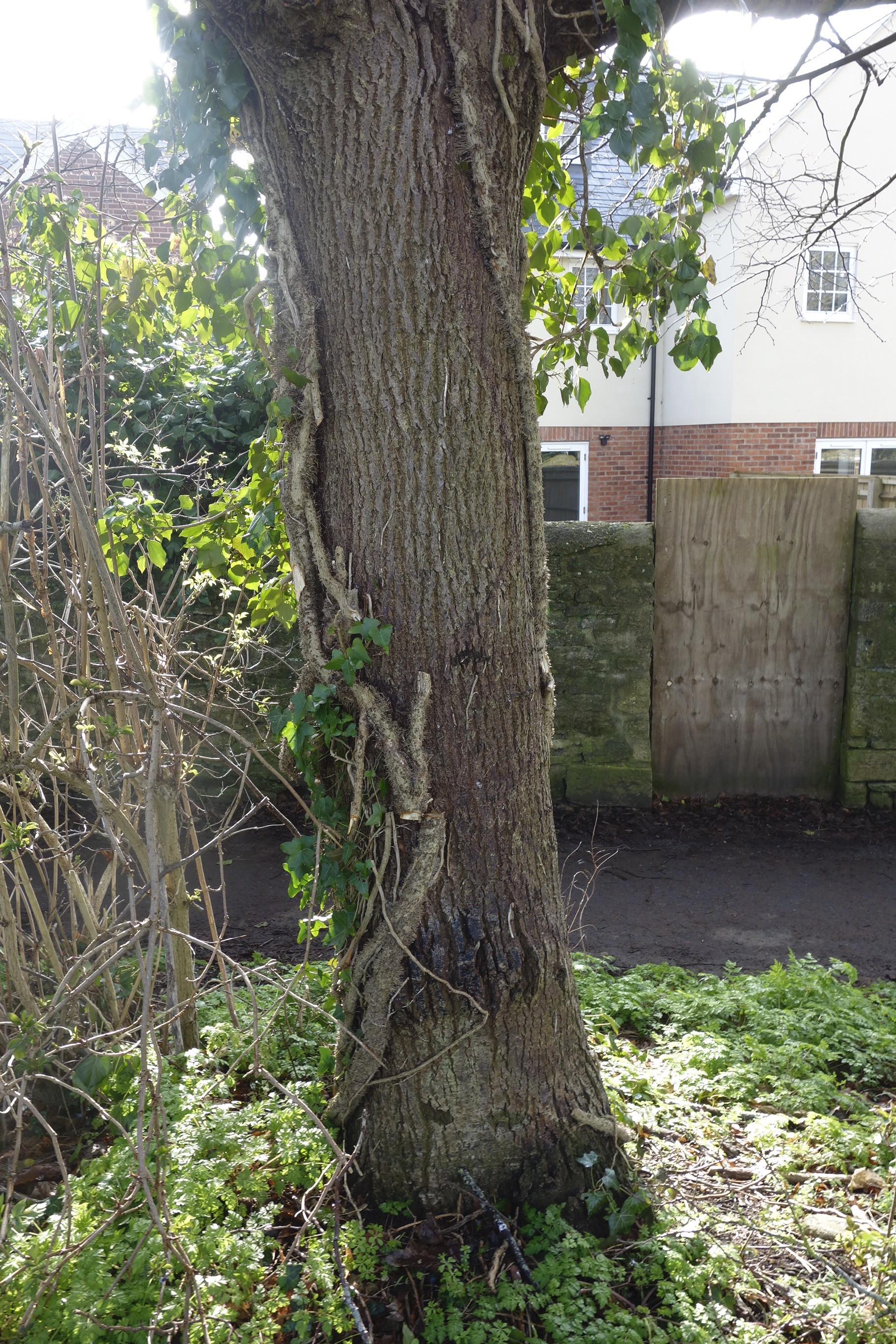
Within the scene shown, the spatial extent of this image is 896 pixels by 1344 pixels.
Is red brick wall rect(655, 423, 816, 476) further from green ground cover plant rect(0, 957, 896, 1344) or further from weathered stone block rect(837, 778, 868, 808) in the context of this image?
green ground cover plant rect(0, 957, 896, 1344)

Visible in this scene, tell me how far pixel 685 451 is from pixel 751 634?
851cm

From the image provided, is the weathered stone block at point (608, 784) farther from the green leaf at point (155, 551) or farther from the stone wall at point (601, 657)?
the green leaf at point (155, 551)

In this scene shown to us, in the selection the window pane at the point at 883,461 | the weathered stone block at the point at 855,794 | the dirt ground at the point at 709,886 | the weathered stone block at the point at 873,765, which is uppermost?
the window pane at the point at 883,461

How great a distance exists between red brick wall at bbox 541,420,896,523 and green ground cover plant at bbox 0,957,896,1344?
11262 mm

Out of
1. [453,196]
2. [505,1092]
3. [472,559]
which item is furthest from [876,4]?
[505,1092]

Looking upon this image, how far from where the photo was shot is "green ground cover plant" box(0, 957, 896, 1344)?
1.92 m

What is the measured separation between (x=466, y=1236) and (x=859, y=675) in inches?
180

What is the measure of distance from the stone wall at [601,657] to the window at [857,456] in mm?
9030

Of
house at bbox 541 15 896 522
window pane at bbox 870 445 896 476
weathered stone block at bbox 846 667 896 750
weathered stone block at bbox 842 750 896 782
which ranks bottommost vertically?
weathered stone block at bbox 842 750 896 782

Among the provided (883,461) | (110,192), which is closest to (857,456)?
(883,461)

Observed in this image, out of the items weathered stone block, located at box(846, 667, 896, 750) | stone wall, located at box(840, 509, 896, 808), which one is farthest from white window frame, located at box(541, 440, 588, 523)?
weathered stone block, located at box(846, 667, 896, 750)

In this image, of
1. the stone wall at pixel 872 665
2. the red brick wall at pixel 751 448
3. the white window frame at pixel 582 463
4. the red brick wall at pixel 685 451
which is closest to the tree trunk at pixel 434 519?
the stone wall at pixel 872 665

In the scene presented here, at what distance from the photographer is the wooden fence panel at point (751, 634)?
586cm

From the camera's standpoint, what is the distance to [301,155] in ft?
7.04
